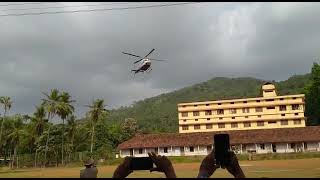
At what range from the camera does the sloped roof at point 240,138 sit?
75625mm

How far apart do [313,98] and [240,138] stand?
2456cm

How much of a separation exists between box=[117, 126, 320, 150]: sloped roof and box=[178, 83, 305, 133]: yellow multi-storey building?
18.0 metres

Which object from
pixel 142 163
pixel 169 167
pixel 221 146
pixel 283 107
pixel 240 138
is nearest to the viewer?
pixel 221 146

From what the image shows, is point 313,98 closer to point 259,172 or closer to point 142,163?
point 259,172

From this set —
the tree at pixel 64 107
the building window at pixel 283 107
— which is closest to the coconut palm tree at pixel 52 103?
the tree at pixel 64 107

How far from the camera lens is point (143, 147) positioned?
8150 centimetres

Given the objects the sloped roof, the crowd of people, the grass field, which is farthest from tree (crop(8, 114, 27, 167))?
the crowd of people

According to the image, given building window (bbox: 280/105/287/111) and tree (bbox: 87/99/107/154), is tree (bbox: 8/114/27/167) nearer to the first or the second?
tree (bbox: 87/99/107/154)

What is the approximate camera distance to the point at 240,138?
7950cm

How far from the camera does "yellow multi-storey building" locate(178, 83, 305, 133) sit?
324ft

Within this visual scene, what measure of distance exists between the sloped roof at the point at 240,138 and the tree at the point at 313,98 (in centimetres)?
1633

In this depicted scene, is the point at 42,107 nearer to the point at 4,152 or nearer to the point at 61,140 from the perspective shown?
the point at 61,140

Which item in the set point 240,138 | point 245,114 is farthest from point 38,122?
A: point 245,114

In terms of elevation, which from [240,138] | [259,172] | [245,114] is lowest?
[259,172]
